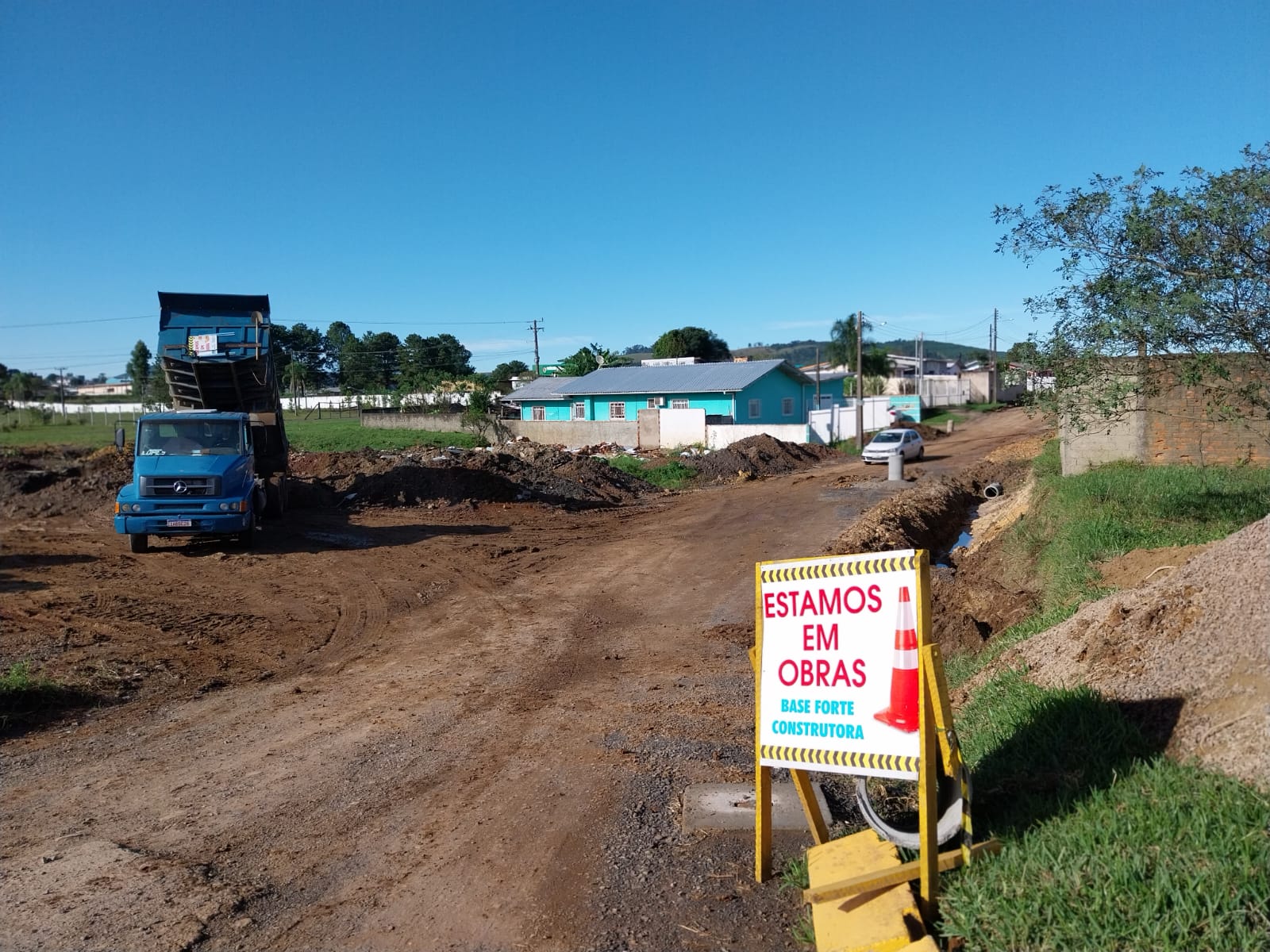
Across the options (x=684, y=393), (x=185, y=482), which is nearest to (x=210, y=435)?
(x=185, y=482)

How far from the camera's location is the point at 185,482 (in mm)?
17234

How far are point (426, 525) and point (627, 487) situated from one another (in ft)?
Result: 30.7

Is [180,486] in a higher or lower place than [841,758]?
higher

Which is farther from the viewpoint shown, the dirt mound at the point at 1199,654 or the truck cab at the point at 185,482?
the truck cab at the point at 185,482

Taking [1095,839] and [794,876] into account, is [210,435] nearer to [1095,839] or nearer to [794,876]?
[794,876]

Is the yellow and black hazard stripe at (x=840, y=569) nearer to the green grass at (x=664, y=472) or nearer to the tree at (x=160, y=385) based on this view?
the tree at (x=160, y=385)

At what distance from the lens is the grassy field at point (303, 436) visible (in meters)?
50.1

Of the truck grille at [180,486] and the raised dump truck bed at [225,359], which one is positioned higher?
the raised dump truck bed at [225,359]

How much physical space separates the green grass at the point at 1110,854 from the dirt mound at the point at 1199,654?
202 mm

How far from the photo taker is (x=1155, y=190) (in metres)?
10.7

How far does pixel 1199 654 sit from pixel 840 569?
204 cm

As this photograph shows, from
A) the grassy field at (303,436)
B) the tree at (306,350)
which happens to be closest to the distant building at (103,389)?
the tree at (306,350)

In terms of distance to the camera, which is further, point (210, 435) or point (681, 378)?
point (681, 378)

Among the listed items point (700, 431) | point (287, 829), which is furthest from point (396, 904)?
point (700, 431)
